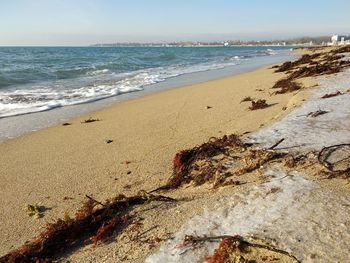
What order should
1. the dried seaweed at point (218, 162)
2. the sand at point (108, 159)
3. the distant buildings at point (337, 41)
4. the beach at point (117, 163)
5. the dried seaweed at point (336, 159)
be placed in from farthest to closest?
the distant buildings at point (337, 41) → the dried seaweed at point (218, 162) → the dried seaweed at point (336, 159) → the sand at point (108, 159) → the beach at point (117, 163)

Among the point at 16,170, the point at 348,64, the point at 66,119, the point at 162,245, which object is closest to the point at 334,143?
the point at 162,245

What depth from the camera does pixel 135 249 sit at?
251 centimetres

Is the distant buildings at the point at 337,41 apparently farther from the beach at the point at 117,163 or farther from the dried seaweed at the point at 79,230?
the dried seaweed at the point at 79,230

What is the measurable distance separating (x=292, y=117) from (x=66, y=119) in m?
4.48

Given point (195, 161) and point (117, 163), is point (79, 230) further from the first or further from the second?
point (117, 163)

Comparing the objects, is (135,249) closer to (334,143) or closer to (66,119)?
(334,143)

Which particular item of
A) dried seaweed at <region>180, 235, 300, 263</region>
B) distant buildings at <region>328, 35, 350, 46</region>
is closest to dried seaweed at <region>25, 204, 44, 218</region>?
dried seaweed at <region>180, 235, 300, 263</region>

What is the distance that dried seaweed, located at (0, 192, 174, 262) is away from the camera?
103 inches

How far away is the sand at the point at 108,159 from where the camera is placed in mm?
3041

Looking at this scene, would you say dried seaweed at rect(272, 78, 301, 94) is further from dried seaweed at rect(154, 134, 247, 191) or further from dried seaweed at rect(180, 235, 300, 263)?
dried seaweed at rect(180, 235, 300, 263)

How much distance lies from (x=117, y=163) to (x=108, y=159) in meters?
0.24

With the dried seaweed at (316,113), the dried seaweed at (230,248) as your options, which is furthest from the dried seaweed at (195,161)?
the dried seaweed at (316,113)

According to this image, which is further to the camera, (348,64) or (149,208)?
(348,64)

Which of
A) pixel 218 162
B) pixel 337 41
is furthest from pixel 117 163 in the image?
pixel 337 41
